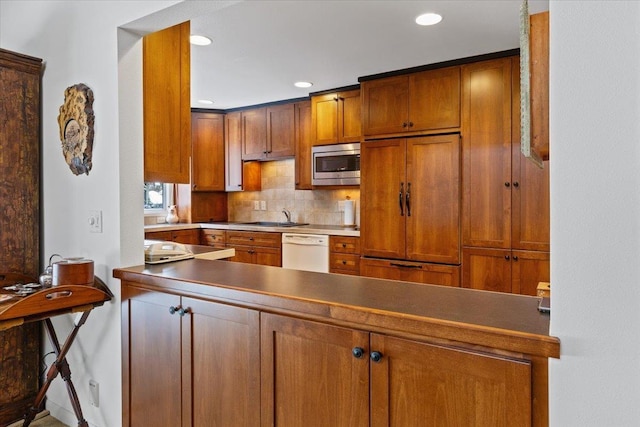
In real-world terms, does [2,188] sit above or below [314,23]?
below

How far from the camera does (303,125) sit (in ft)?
15.6

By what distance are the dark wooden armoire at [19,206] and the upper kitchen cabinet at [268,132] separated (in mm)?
2846

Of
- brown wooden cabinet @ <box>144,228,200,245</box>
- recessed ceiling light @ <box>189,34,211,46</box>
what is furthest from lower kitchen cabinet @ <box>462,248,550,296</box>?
brown wooden cabinet @ <box>144,228,200,245</box>

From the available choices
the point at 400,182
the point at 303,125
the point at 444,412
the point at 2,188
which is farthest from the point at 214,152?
the point at 444,412

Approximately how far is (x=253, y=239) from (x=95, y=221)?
277 centimetres

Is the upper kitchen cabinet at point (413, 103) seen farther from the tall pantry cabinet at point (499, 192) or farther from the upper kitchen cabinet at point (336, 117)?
the upper kitchen cabinet at point (336, 117)


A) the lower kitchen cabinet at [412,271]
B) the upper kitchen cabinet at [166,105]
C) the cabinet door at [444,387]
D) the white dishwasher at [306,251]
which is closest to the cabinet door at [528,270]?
the lower kitchen cabinet at [412,271]

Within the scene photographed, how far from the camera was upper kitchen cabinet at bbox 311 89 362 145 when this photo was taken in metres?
4.23

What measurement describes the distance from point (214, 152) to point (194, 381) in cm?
403

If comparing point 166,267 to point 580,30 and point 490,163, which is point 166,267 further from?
point 490,163

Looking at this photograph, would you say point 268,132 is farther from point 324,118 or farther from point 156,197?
point 156,197

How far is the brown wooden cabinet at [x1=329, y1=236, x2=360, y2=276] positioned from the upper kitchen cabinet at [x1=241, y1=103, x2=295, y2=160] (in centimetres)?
130

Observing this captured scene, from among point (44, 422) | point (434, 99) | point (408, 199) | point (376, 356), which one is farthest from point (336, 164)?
point (376, 356)

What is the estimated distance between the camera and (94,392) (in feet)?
6.81
